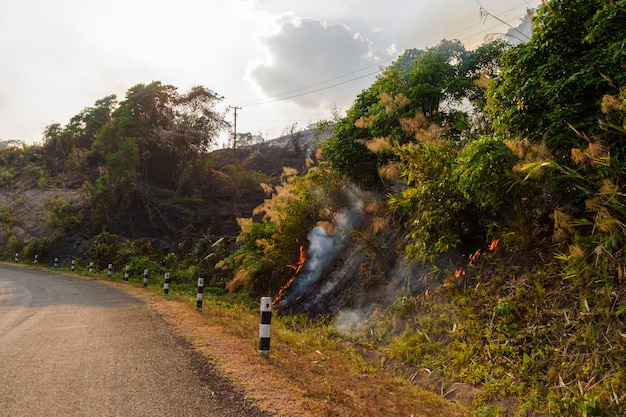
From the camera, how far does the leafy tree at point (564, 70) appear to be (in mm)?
5262

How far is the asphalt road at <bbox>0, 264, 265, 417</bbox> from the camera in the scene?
372cm

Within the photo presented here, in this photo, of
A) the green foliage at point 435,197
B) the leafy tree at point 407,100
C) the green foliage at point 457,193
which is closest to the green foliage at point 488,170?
the green foliage at point 457,193

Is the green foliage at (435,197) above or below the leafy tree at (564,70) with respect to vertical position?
below

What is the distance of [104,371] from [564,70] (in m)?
7.47

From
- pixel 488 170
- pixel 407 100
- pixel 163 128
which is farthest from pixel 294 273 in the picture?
pixel 163 128

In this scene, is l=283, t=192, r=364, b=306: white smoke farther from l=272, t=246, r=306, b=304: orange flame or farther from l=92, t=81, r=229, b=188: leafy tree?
l=92, t=81, r=229, b=188: leafy tree

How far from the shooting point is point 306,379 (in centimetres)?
507

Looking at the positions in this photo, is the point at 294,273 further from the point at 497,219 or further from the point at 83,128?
the point at 83,128

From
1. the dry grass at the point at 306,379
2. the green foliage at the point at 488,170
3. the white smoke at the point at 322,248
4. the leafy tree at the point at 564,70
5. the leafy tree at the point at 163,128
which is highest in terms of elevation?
the leafy tree at the point at 163,128

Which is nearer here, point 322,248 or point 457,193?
point 457,193

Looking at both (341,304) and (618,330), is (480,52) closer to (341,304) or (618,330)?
(341,304)

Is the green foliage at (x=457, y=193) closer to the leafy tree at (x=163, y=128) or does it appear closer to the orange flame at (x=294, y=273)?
the orange flame at (x=294, y=273)

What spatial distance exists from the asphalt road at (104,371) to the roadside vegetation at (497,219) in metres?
3.30

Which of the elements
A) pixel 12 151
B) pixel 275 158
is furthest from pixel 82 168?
pixel 275 158
